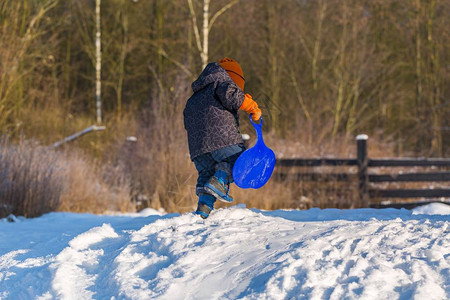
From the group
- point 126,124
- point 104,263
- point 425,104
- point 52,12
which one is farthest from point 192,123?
point 425,104

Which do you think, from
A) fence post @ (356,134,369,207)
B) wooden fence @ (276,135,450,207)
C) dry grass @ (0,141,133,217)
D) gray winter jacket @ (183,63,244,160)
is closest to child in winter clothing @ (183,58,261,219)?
gray winter jacket @ (183,63,244,160)

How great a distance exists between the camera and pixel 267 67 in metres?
20.7

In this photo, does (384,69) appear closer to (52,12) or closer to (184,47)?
(184,47)

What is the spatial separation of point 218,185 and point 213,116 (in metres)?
0.55

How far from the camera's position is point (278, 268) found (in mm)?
3256

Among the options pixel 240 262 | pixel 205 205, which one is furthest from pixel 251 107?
pixel 240 262

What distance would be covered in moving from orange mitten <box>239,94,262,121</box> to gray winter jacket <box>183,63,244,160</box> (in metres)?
0.08

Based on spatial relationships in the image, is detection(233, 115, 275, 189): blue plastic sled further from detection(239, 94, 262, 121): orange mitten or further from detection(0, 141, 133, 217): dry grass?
detection(0, 141, 133, 217): dry grass

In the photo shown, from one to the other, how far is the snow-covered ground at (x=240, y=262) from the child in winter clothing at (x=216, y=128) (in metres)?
0.23

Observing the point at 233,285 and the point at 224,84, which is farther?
the point at 224,84

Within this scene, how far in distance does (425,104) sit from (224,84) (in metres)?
17.1

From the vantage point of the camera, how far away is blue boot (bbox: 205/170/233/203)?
4.66 m

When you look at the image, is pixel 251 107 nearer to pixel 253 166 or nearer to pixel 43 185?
pixel 253 166

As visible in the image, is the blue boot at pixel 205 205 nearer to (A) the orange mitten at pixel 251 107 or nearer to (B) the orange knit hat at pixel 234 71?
(A) the orange mitten at pixel 251 107
